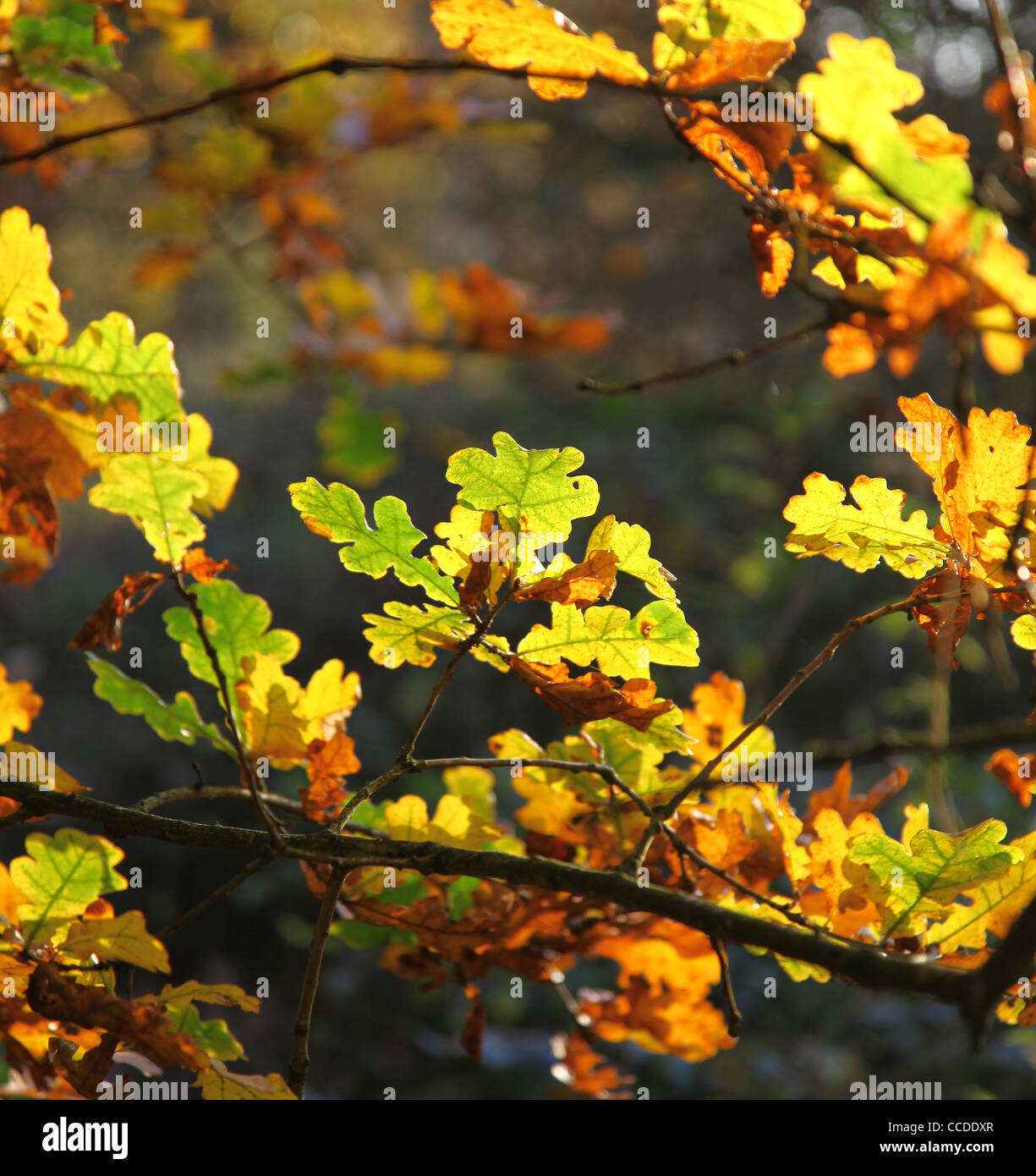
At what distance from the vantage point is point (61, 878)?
2.00 feet

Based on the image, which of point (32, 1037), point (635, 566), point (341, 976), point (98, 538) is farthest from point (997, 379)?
point (98, 538)

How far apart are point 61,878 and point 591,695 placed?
0.37 metres

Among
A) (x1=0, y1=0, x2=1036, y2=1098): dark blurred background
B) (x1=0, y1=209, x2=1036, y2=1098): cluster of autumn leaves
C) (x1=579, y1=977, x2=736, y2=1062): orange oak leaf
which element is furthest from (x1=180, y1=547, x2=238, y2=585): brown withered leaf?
(x1=0, y1=0, x2=1036, y2=1098): dark blurred background

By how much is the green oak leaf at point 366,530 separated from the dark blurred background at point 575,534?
864 mm

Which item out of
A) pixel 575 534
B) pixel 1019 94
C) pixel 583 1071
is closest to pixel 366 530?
pixel 1019 94

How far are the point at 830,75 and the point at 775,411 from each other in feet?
8.96

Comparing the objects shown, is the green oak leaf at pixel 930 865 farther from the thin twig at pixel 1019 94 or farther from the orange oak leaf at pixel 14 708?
the orange oak leaf at pixel 14 708

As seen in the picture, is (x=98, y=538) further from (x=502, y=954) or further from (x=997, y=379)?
(x=502, y=954)

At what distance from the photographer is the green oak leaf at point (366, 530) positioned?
1.82 ft

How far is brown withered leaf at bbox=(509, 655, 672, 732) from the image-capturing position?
56 cm

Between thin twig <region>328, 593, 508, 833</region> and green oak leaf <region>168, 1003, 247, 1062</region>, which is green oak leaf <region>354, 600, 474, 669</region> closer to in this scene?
thin twig <region>328, 593, 508, 833</region>

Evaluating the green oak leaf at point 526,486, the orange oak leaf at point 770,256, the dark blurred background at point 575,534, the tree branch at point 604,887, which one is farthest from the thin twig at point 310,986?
the dark blurred background at point 575,534

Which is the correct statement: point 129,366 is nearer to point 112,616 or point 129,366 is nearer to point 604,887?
point 112,616

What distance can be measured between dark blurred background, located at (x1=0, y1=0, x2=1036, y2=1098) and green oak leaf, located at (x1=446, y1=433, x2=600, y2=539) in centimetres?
85
